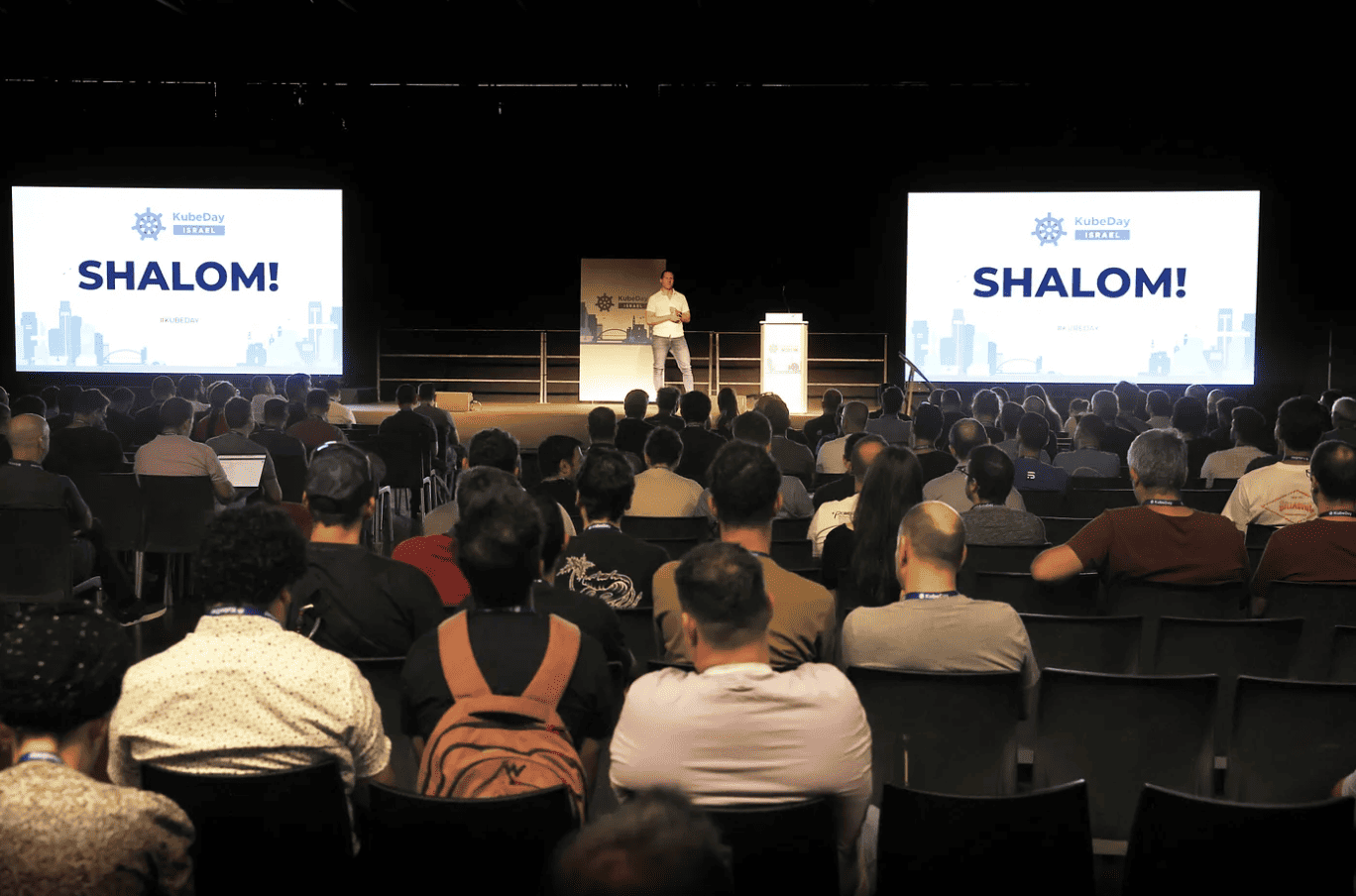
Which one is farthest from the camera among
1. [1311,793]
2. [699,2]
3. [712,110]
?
[712,110]

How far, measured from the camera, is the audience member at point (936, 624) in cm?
282

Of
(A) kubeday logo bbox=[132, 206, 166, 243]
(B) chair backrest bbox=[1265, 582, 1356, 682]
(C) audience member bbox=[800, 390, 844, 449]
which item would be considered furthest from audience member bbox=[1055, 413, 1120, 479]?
(A) kubeday logo bbox=[132, 206, 166, 243]

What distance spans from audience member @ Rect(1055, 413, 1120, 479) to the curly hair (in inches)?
206

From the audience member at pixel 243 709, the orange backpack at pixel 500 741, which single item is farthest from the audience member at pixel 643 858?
the audience member at pixel 243 709

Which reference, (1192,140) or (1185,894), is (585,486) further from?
(1192,140)

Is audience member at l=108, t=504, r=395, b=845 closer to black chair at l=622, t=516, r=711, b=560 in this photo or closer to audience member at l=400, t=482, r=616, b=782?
audience member at l=400, t=482, r=616, b=782

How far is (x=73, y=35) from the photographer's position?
10.6 m

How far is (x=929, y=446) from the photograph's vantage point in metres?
6.21

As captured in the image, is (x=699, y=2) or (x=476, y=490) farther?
(x=699, y=2)

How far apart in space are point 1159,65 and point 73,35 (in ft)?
31.2

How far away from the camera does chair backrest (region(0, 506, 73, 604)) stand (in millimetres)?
5023

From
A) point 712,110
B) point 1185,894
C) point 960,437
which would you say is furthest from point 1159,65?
point 1185,894

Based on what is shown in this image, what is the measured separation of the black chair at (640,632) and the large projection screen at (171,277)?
11318 millimetres

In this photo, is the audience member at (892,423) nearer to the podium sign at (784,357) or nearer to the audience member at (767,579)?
the podium sign at (784,357)
